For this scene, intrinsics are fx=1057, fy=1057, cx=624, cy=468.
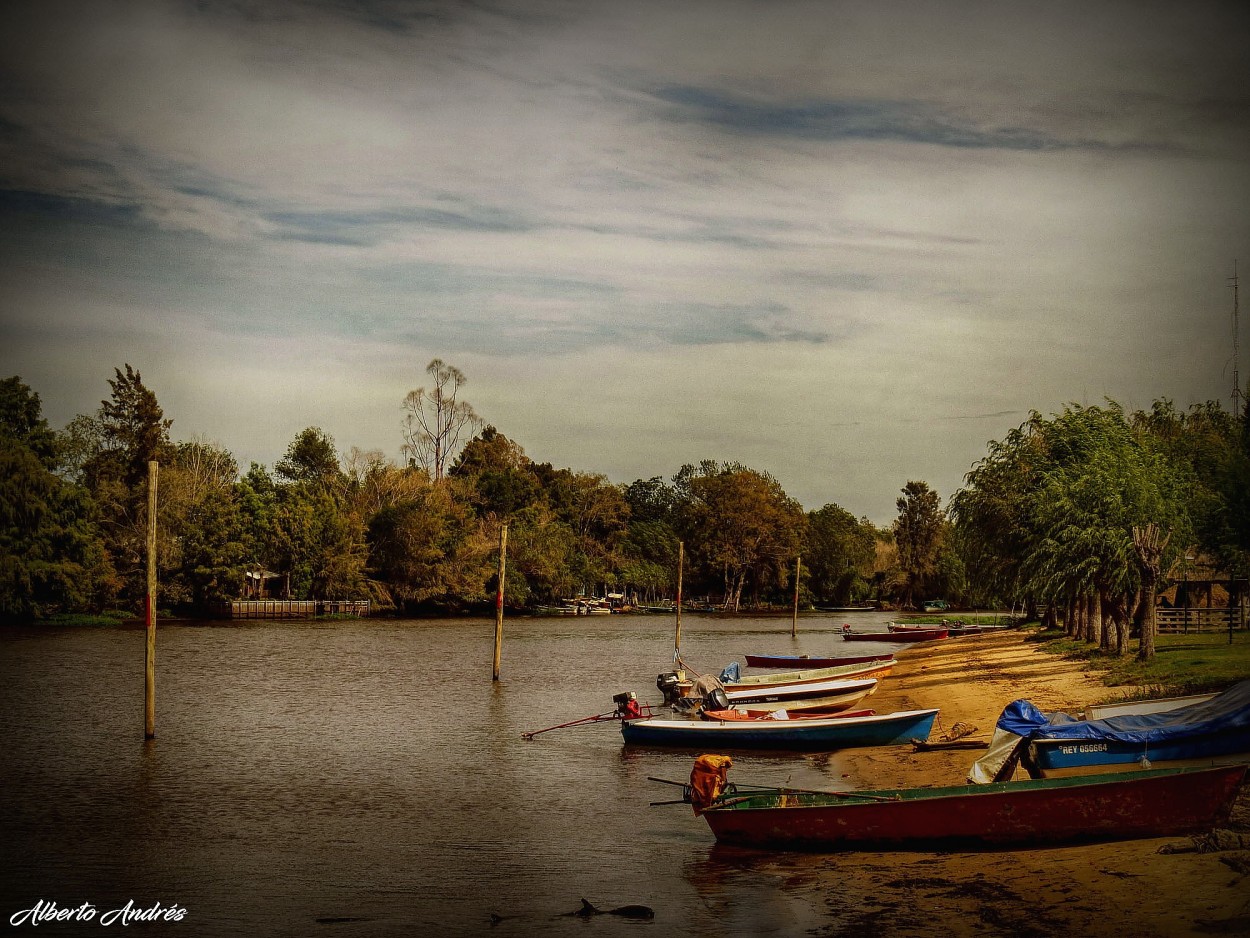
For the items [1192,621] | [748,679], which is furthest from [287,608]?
[1192,621]

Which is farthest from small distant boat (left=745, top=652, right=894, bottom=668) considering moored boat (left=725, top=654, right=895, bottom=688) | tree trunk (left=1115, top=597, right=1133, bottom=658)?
tree trunk (left=1115, top=597, right=1133, bottom=658)

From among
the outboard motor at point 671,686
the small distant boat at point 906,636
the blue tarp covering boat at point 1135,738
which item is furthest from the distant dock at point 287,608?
the blue tarp covering boat at point 1135,738

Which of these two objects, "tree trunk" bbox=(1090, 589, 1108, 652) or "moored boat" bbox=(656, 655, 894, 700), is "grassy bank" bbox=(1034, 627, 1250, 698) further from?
"moored boat" bbox=(656, 655, 894, 700)

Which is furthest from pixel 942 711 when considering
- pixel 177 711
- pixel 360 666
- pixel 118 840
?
pixel 360 666

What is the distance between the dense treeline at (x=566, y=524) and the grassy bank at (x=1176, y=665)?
202cm

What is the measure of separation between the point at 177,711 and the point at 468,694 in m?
10.2

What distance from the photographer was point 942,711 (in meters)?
30.4

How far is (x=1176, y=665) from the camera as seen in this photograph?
29750 millimetres

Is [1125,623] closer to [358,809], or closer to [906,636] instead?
[358,809]

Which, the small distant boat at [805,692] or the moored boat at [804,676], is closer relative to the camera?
the small distant boat at [805,692]

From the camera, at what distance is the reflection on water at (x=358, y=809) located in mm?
14250
